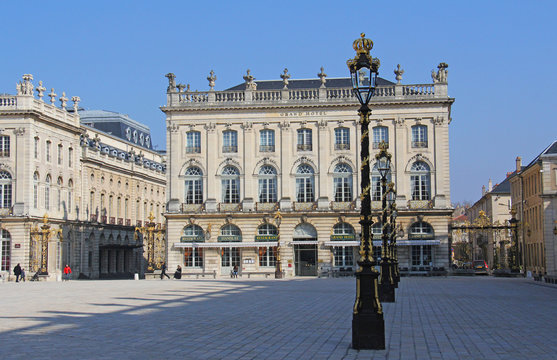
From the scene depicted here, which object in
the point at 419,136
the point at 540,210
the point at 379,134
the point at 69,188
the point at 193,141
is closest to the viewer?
the point at 419,136

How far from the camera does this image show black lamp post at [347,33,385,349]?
14484mm

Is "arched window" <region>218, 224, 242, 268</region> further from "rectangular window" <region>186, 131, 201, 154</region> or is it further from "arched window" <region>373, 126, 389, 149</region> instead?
"arched window" <region>373, 126, 389, 149</region>

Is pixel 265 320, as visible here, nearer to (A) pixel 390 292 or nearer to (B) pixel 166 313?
(B) pixel 166 313

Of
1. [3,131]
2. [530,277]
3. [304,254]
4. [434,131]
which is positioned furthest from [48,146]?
[530,277]

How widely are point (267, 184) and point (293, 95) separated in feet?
25.3

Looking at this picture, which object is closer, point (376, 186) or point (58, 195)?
point (376, 186)

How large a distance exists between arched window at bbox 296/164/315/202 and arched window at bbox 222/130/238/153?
563 centimetres

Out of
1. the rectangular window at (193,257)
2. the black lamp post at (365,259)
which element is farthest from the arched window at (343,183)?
the black lamp post at (365,259)

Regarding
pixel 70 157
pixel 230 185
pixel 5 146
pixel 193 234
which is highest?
pixel 5 146

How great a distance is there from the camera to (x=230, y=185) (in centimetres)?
6619

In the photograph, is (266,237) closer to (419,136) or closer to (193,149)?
(193,149)

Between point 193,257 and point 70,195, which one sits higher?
point 70,195

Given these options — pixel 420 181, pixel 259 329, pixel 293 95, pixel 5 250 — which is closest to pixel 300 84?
pixel 293 95

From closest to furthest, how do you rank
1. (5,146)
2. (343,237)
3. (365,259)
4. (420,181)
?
(365,259)
(343,237)
(420,181)
(5,146)
